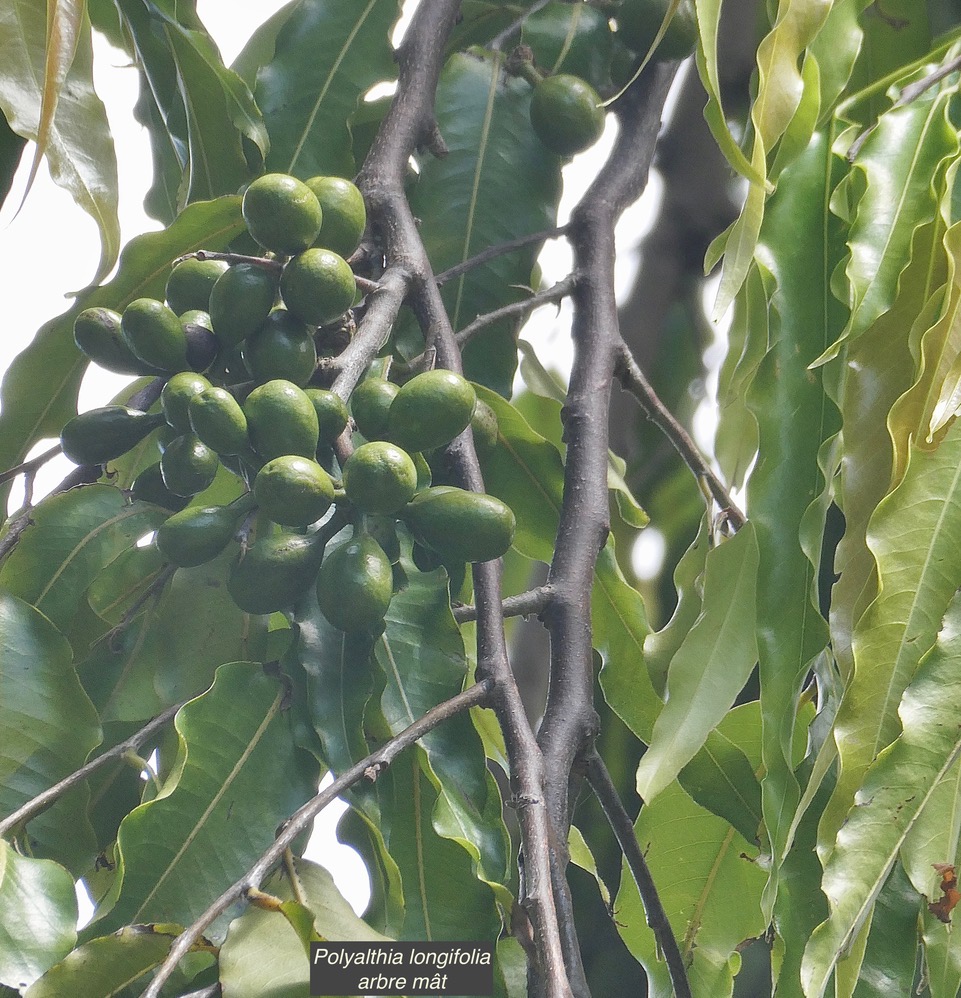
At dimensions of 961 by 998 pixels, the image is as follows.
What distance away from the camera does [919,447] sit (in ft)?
1.53

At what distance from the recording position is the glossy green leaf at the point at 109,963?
1.49ft

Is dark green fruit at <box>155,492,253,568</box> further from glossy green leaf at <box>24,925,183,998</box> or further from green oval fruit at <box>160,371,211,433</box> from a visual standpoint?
glossy green leaf at <box>24,925,183,998</box>

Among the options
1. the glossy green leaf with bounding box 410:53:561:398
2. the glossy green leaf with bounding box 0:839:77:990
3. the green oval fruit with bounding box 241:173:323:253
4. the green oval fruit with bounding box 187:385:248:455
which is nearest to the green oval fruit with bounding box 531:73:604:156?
the glossy green leaf with bounding box 410:53:561:398

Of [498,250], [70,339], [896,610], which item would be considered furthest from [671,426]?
[70,339]

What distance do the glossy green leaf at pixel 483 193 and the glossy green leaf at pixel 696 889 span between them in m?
0.29

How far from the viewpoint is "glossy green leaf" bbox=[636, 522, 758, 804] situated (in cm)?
51

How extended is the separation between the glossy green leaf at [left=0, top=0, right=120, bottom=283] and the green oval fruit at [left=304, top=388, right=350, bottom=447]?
6.9 inches

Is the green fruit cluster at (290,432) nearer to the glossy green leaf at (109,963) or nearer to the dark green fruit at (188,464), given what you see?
the dark green fruit at (188,464)

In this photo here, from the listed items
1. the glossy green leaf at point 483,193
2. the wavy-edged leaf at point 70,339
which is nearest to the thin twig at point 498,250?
the glossy green leaf at point 483,193

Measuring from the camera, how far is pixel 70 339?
702mm

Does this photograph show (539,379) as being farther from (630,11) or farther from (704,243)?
(704,243)

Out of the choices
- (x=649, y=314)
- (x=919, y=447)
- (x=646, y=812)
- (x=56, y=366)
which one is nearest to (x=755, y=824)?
(x=646, y=812)

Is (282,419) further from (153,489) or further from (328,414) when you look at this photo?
(153,489)

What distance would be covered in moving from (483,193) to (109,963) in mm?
535
